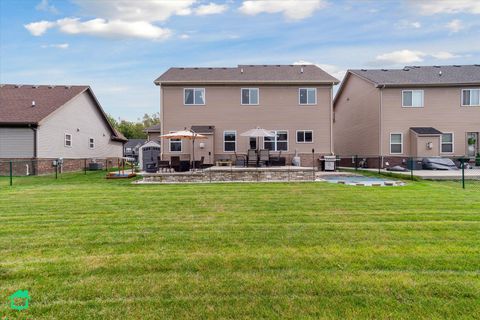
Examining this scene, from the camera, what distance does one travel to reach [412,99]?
19625mm

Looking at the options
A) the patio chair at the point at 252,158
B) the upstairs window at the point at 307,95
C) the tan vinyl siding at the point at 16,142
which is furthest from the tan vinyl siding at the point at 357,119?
the tan vinyl siding at the point at 16,142

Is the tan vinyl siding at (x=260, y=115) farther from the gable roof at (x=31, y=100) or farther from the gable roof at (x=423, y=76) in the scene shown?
the gable roof at (x=31, y=100)

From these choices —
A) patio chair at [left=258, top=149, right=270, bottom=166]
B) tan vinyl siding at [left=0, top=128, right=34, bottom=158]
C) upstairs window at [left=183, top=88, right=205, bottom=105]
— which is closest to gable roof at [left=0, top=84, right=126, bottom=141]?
tan vinyl siding at [left=0, top=128, right=34, bottom=158]

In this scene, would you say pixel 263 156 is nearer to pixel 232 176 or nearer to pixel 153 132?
pixel 232 176

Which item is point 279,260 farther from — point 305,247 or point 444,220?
point 444,220

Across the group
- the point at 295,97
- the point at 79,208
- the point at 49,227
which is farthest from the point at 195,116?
the point at 49,227

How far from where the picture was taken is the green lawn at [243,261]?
2.66 metres

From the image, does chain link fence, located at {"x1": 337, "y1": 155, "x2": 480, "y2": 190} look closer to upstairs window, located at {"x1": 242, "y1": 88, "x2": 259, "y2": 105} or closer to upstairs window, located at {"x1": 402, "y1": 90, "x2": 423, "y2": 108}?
upstairs window, located at {"x1": 402, "y1": 90, "x2": 423, "y2": 108}

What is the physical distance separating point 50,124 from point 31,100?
2436 millimetres

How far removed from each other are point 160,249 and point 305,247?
6.51 ft

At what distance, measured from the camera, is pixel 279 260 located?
3697mm

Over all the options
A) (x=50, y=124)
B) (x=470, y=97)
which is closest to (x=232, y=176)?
(x=50, y=124)

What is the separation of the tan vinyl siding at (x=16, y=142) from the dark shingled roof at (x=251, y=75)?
7.70 m

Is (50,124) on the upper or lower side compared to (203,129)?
upper
